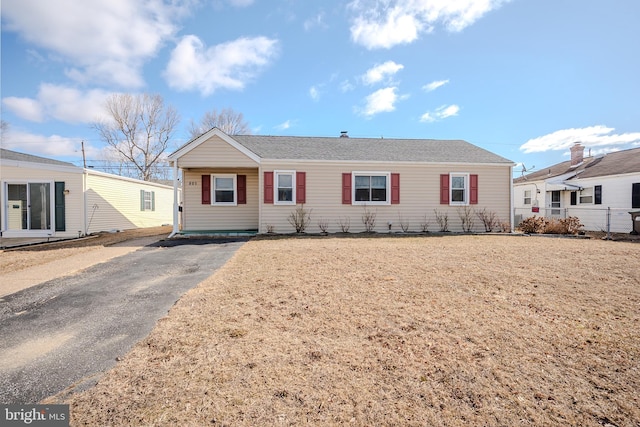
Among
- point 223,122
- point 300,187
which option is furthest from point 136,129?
point 300,187

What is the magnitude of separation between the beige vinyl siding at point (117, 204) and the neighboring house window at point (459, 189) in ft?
50.3

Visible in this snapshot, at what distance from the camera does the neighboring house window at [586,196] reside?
14.8 metres

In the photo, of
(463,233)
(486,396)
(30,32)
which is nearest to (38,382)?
(486,396)

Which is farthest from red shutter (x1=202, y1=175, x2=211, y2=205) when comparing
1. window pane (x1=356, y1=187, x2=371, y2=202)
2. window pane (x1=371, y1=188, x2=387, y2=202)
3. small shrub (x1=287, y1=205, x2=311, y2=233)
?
window pane (x1=371, y1=188, x2=387, y2=202)

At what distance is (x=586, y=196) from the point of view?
591 inches

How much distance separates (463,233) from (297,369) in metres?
12.0

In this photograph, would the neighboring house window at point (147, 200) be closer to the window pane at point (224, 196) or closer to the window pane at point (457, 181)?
the window pane at point (224, 196)

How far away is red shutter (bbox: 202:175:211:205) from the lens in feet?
41.0

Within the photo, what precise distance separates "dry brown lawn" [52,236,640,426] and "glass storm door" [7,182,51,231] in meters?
11.1

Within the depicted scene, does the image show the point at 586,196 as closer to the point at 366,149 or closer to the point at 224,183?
the point at 366,149

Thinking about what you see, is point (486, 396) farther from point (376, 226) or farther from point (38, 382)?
point (376, 226)

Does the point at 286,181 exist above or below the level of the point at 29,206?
above

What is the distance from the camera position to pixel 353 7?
11266mm

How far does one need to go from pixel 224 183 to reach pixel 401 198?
8.08m
